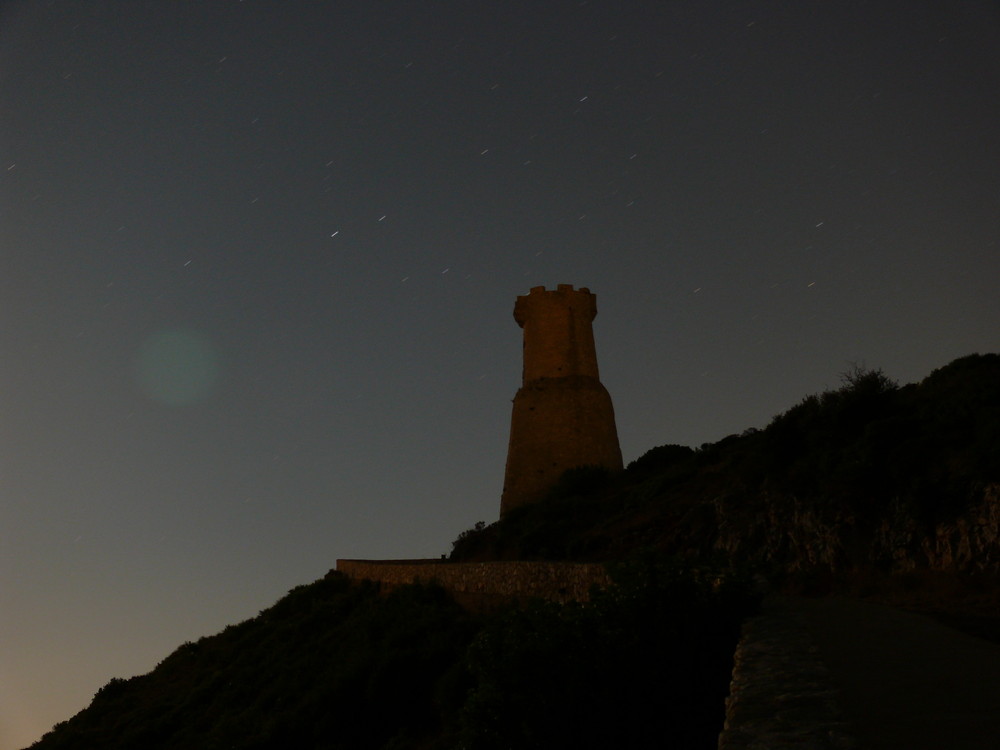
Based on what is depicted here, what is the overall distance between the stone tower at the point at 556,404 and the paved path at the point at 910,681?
89.7ft

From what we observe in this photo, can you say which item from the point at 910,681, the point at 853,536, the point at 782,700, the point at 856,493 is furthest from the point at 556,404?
the point at 782,700

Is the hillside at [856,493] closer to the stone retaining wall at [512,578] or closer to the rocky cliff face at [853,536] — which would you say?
the rocky cliff face at [853,536]

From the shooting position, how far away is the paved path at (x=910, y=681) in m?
3.50

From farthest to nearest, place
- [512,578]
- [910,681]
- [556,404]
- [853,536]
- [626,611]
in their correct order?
1. [556,404]
2. [512,578]
3. [853,536]
4. [626,611]
5. [910,681]

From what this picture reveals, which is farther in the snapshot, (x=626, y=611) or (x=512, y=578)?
(x=512, y=578)

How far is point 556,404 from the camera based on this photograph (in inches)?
1420

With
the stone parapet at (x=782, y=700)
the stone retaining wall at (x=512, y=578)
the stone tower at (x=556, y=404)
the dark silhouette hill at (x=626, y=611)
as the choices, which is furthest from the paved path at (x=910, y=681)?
the stone tower at (x=556, y=404)

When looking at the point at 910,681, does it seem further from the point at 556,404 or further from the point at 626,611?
the point at 556,404

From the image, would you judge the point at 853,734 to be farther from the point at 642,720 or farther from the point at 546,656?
the point at 546,656

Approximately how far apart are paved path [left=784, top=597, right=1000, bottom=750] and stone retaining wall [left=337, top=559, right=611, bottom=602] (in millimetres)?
3815

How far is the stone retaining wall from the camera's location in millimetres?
13148

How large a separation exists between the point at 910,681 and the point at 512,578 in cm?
1257

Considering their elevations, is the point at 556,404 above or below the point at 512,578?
above

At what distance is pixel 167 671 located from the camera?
94.2 ft
